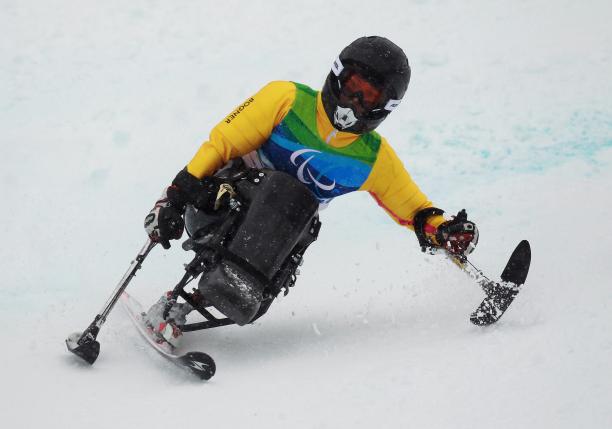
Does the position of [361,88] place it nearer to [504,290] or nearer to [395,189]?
[395,189]

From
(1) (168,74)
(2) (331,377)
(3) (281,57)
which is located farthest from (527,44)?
(2) (331,377)

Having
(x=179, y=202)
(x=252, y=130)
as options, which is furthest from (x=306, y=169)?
(x=179, y=202)

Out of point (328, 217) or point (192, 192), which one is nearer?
point (192, 192)

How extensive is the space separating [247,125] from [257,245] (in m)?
0.72

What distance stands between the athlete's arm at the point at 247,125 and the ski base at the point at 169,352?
0.97 meters

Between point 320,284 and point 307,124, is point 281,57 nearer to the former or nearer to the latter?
point 320,284

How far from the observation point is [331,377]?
4.46m

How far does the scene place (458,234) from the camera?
509 centimetres

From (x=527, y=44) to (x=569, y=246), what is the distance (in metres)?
4.04

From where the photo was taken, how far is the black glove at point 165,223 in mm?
4707

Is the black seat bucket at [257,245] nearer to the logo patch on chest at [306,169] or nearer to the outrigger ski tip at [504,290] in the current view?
the logo patch on chest at [306,169]

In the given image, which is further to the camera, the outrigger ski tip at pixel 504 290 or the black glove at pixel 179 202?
the outrigger ski tip at pixel 504 290

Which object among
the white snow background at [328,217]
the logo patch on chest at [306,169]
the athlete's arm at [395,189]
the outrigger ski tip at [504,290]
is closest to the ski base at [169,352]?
the white snow background at [328,217]

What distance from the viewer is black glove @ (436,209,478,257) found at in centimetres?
506
